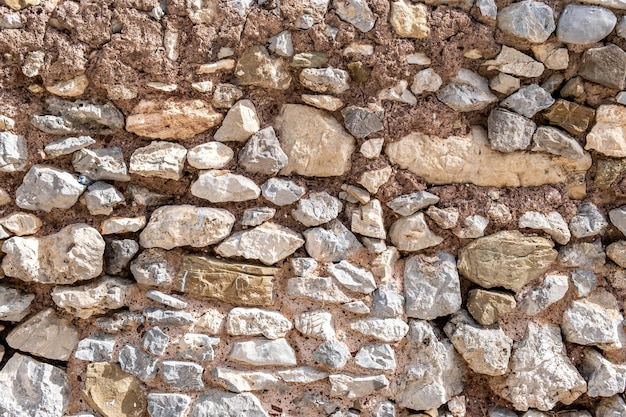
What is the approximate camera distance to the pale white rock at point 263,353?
5.87 ft

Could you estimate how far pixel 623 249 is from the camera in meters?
1.91

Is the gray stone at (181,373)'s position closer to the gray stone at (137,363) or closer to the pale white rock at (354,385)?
the gray stone at (137,363)

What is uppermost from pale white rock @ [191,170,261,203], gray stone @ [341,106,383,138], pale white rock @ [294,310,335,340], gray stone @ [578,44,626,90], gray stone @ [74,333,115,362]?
gray stone @ [578,44,626,90]

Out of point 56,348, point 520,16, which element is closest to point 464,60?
point 520,16

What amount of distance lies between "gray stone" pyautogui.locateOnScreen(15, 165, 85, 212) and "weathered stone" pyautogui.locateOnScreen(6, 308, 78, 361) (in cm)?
34

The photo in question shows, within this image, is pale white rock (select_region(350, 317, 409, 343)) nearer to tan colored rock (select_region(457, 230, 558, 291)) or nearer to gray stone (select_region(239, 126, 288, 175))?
tan colored rock (select_region(457, 230, 558, 291))

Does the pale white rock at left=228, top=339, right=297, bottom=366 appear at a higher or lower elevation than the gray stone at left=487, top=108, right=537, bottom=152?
lower

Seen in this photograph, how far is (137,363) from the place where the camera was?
1780 mm

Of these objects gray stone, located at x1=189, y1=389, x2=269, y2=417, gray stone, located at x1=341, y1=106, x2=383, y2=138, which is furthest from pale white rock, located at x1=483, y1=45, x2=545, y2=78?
gray stone, located at x1=189, y1=389, x2=269, y2=417

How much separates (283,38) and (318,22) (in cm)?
12

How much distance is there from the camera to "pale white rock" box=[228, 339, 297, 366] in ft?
Answer: 5.87

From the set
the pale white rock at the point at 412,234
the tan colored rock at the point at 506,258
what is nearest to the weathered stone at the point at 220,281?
the pale white rock at the point at 412,234

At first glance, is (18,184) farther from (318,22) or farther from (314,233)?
(318,22)

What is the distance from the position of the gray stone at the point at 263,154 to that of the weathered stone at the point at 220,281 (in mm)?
321
